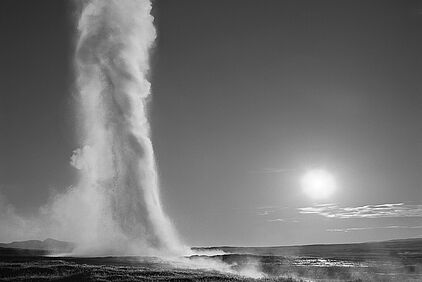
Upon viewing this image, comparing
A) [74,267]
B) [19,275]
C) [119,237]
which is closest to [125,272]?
[74,267]

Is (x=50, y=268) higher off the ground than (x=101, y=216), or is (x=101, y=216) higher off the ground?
(x=101, y=216)

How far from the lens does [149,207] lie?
91.1 metres

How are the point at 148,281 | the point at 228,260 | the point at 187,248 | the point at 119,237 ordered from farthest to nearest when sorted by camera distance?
the point at 187,248 < the point at 119,237 < the point at 228,260 < the point at 148,281

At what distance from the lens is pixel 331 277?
57875 mm

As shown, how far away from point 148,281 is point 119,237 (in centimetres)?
4661

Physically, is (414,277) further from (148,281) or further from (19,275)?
(19,275)

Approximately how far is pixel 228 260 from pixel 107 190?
2860 centimetres

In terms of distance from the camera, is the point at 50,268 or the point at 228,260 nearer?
the point at 50,268

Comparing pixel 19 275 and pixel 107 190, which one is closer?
pixel 19 275

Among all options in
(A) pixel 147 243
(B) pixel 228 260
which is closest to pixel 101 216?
(A) pixel 147 243

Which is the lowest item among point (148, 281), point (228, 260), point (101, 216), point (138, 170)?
point (148, 281)

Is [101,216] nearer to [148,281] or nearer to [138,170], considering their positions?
[138,170]

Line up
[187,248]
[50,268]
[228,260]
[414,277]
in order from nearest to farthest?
[50,268] < [414,277] < [228,260] < [187,248]

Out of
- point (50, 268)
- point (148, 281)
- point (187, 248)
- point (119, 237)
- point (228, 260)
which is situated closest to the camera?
point (148, 281)
